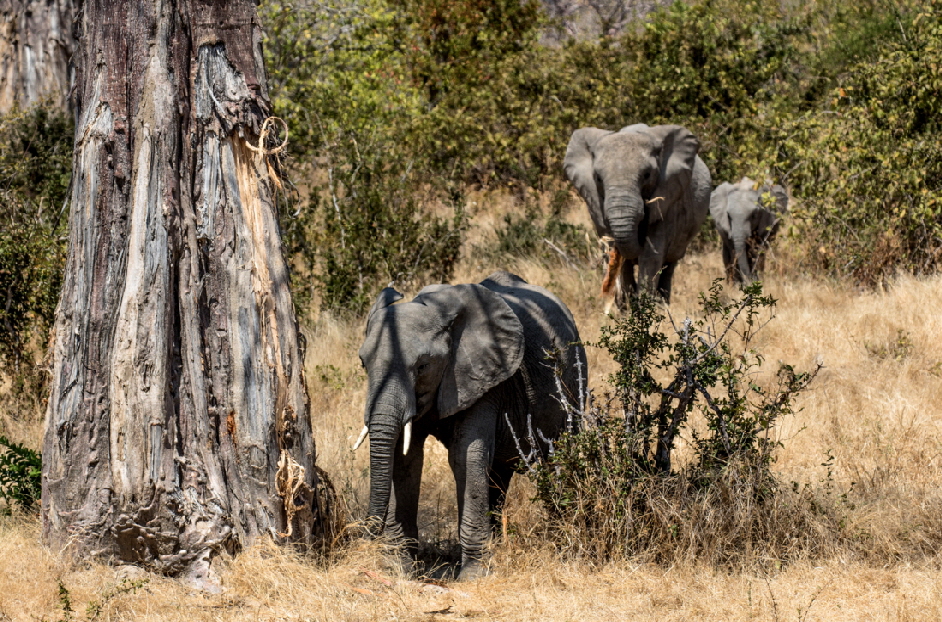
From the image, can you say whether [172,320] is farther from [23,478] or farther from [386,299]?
[23,478]

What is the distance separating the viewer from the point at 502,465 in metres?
6.66

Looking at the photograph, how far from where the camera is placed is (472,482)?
5.91 metres

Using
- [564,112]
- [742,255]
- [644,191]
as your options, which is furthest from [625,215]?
[564,112]

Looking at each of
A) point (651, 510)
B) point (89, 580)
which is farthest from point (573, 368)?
point (89, 580)

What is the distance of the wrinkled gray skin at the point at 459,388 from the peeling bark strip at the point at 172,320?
454 mm

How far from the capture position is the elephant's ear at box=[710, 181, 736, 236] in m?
14.1

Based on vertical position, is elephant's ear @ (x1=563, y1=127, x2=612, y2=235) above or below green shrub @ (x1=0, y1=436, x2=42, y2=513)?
above

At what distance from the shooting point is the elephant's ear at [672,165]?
1110cm

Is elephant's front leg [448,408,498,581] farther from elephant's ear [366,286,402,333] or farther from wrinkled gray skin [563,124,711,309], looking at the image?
wrinkled gray skin [563,124,711,309]

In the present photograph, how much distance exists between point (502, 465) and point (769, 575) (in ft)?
5.89

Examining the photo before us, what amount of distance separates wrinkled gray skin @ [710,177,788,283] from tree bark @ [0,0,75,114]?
7768 millimetres

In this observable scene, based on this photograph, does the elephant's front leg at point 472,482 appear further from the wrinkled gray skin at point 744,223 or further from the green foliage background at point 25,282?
the wrinkled gray skin at point 744,223

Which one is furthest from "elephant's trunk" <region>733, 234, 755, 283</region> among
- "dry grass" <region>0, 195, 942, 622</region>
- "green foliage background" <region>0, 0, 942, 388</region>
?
"dry grass" <region>0, 195, 942, 622</region>

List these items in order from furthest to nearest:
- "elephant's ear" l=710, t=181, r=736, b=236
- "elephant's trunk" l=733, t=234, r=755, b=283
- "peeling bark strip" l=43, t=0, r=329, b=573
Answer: "elephant's ear" l=710, t=181, r=736, b=236
"elephant's trunk" l=733, t=234, r=755, b=283
"peeling bark strip" l=43, t=0, r=329, b=573
